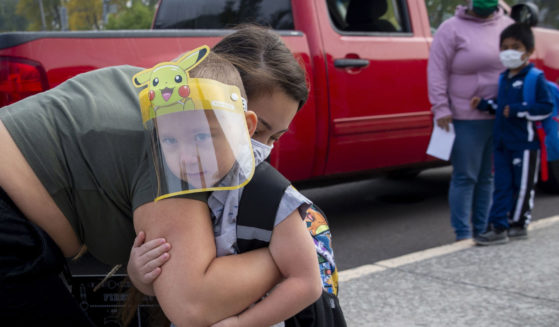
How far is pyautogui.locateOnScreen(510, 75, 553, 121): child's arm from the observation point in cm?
356

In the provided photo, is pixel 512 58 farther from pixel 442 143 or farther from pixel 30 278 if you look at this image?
pixel 30 278

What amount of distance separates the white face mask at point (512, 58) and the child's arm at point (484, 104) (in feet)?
0.75

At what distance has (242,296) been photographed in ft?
4.64

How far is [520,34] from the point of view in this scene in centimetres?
368

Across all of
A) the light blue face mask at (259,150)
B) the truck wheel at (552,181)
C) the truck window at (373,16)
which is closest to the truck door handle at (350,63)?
the truck window at (373,16)

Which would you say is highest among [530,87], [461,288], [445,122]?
[530,87]

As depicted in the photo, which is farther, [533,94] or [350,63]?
[350,63]

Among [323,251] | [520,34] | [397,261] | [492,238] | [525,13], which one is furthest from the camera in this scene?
[525,13]

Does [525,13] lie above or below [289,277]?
above

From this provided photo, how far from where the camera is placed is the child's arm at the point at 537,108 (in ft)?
11.7

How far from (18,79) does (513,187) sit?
9.18 feet

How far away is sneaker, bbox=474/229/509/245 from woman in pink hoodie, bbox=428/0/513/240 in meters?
0.26

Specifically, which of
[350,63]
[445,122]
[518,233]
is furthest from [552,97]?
[350,63]

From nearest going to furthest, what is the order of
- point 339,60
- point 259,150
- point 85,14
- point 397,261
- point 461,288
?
point 259,150 < point 461,288 < point 397,261 < point 339,60 < point 85,14
